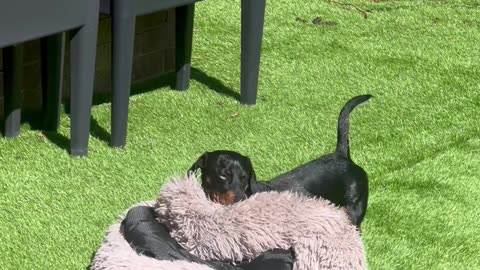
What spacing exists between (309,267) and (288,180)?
483 millimetres

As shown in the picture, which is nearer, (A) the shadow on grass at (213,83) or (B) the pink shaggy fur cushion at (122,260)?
(B) the pink shaggy fur cushion at (122,260)

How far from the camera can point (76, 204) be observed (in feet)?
11.2

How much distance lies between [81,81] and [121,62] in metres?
0.23

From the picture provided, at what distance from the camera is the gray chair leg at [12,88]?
13.2 ft

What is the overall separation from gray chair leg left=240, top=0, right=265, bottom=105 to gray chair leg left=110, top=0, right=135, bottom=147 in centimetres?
77

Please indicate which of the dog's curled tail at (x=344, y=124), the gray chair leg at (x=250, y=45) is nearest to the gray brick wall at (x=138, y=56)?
the gray chair leg at (x=250, y=45)

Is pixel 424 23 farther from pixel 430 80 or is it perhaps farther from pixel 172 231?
pixel 172 231

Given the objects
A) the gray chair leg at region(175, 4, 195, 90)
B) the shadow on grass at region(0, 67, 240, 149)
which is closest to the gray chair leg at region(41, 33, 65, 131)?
the shadow on grass at region(0, 67, 240, 149)

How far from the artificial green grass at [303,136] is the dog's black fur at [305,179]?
0.91ft

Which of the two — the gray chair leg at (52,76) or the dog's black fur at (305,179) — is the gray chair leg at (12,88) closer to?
the gray chair leg at (52,76)

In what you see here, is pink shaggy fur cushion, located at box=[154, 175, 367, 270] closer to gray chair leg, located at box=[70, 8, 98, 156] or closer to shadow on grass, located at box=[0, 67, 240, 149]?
gray chair leg, located at box=[70, 8, 98, 156]

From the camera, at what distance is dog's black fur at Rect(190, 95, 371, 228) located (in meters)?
2.57

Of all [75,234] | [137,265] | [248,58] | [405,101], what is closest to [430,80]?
[405,101]

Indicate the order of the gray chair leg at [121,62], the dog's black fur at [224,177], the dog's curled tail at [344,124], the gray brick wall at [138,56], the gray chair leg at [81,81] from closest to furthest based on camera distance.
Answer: the dog's black fur at [224,177] < the dog's curled tail at [344,124] < the gray chair leg at [81,81] < the gray chair leg at [121,62] < the gray brick wall at [138,56]
